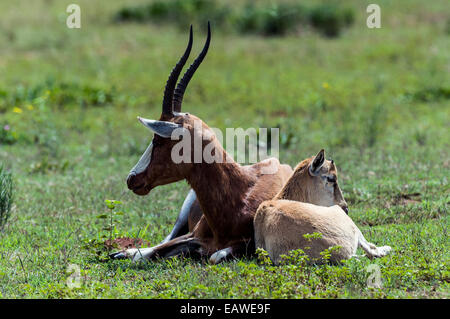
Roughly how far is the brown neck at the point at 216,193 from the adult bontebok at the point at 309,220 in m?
0.28

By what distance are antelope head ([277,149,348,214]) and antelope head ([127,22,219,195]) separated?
777 millimetres

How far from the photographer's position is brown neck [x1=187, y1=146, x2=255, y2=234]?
6.06 m

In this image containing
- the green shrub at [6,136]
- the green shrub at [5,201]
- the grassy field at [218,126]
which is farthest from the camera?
the green shrub at [6,136]

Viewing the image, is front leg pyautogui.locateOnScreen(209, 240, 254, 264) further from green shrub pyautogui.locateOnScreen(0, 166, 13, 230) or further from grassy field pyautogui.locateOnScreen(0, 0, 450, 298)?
green shrub pyautogui.locateOnScreen(0, 166, 13, 230)

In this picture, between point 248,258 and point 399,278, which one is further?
point 248,258

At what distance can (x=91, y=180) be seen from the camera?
9.47 meters

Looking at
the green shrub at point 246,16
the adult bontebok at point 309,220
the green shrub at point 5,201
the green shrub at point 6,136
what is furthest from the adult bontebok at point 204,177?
the green shrub at point 246,16

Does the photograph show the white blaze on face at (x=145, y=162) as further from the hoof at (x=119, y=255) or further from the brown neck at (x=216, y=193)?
the hoof at (x=119, y=255)

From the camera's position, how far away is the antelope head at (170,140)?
602 centimetres

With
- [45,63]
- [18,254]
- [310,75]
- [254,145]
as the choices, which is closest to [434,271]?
[18,254]

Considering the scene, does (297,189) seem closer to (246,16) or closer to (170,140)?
(170,140)

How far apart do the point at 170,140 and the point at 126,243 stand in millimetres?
1275
